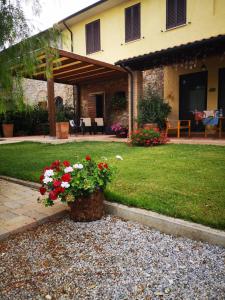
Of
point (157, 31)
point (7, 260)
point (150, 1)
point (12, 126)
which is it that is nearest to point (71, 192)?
point (7, 260)

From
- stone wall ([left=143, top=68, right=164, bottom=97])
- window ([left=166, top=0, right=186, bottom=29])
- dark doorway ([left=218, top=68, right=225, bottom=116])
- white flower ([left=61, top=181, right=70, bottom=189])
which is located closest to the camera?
white flower ([left=61, top=181, right=70, bottom=189])

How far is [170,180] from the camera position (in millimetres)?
3430

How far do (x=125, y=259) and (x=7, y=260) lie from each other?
36.7 inches

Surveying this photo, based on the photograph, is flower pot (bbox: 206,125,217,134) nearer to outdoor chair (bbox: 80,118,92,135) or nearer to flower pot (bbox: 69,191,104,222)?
outdoor chair (bbox: 80,118,92,135)

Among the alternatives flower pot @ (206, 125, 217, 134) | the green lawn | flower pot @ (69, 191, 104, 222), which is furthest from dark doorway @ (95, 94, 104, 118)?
flower pot @ (69, 191, 104, 222)

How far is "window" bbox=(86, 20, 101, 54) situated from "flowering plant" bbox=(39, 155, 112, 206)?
35.3ft

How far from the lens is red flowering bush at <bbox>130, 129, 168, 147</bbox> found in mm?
6879

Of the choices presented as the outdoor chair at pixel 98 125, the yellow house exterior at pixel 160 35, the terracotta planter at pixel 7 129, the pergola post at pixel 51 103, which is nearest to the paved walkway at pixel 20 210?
the yellow house exterior at pixel 160 35

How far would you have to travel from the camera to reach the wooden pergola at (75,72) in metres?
8.19

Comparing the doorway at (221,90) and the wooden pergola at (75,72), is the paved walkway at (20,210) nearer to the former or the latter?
the wooden pergola at (75,72)

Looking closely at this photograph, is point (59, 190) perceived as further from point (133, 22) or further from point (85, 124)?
point (133, 22)

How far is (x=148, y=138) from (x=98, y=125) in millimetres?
5308

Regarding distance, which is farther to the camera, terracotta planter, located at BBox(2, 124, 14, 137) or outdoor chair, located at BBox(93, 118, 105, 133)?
terracotta planter, located at BBox(2, 124, 14, 137)

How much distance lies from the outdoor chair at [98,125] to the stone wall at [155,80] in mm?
2618
